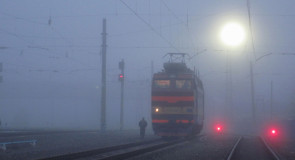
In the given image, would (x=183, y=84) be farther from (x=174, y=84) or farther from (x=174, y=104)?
(x=174, y=104)

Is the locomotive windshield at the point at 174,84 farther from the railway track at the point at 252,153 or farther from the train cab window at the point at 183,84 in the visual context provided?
the railway track at the point at 252,153

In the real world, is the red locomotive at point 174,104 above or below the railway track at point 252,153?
above

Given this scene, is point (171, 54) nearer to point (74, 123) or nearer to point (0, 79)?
point (0, 79)

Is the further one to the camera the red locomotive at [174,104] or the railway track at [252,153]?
the red locomotive at [174,104]

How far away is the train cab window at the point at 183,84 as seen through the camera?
29250 millimetres

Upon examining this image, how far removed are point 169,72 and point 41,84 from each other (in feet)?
172

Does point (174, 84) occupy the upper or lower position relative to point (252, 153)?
upper

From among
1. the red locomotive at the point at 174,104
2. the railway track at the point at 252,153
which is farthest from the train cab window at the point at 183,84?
the railway track at the point at 252,153

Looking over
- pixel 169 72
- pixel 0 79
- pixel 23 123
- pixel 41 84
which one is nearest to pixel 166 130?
pixel 169 72

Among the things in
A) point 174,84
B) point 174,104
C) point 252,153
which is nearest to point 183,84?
point 174,84

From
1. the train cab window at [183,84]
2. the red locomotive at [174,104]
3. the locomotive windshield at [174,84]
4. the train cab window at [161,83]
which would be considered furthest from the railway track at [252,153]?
the train cab window at [161,83]

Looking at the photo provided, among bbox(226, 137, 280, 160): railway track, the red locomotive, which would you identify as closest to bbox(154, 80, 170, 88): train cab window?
the red locomotive

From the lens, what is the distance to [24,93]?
77.5m

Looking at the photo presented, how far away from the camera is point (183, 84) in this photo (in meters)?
29.3
